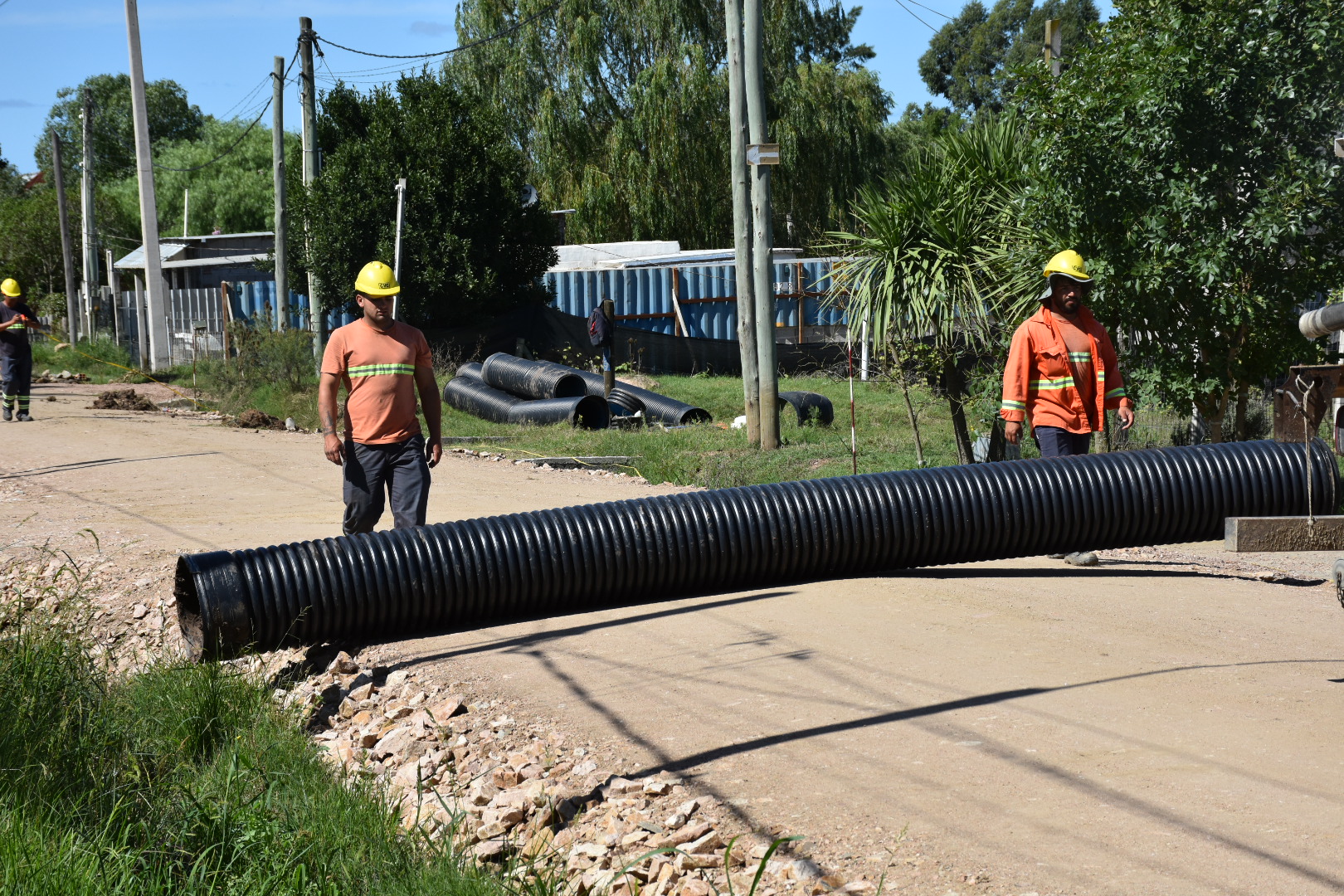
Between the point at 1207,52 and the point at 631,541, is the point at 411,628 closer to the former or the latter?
the point at 631,541

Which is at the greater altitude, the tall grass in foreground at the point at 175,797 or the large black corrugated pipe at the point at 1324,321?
the large black corrugated pipe at the point at 1324,321

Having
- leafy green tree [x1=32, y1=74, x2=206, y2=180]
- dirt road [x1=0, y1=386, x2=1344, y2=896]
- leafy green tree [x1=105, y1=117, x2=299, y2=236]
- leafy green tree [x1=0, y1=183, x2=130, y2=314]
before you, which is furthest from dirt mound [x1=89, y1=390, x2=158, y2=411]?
leafy green tree [x1=32, y1=74, x2=206, y2=180]

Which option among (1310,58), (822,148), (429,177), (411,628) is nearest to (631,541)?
(411,628)

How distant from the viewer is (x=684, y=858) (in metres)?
3.48

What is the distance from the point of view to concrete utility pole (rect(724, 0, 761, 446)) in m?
13.5

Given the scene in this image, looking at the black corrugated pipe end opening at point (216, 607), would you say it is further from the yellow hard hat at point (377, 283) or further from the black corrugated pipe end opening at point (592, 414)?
the black corrugated pipe end opening at point (592, 414)

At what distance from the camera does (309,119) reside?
22.7 metres

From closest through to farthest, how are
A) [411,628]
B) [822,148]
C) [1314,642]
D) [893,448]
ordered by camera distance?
[1314,642] < [411,628] < [893,448] < [822,148]

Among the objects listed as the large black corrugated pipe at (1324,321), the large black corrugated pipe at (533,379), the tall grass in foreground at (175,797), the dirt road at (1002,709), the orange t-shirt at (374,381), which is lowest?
the tall grass in foreground at (175,797)

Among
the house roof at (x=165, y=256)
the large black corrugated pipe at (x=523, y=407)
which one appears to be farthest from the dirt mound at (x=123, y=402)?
the house roof at (x=165, y=256)

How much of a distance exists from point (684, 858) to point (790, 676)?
1831 mm

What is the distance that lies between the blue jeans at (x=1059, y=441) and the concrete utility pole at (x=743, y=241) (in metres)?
5.88

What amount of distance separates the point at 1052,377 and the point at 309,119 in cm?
1812

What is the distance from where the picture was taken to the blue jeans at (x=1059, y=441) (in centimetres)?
770
